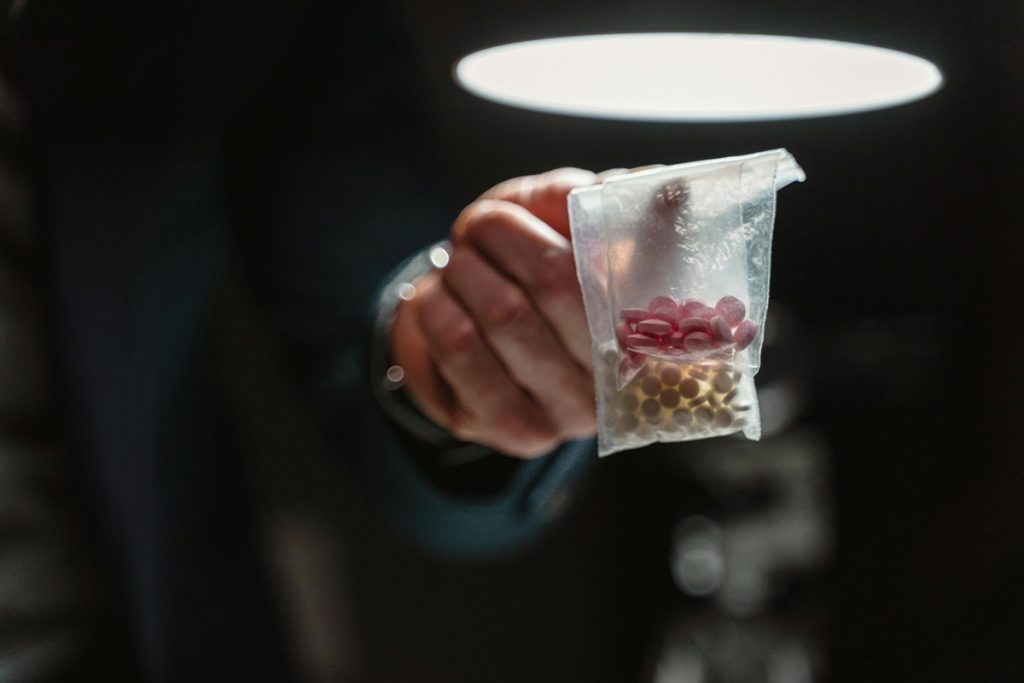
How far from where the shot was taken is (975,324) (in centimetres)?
61

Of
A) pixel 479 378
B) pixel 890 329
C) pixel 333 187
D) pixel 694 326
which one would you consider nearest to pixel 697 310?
pixel 694 326

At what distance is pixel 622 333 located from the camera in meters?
0.26

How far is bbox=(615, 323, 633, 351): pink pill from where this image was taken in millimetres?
262

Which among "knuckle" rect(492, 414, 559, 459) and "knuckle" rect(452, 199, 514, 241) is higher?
"knuckle" rect(452, 199, 514, 241)

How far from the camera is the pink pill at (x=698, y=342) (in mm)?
255

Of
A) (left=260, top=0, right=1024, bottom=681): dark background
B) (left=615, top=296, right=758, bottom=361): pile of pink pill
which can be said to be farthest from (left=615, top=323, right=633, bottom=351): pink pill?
(left=260, top=0, right=1024, bottom=681): dark background

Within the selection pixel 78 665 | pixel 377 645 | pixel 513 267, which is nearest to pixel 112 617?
pixel 78 665

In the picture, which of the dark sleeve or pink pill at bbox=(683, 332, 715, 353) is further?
the dark sleeve

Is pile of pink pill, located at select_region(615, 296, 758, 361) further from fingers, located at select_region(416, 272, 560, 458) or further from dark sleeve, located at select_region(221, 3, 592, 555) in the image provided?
dark sleeve, located at select_region(221, 3, 592, 555)

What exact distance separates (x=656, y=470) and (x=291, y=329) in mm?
402

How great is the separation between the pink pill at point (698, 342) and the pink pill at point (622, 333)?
0.02m

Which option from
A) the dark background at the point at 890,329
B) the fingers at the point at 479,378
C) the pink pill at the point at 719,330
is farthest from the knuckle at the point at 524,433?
the dark background at the point at 890,329

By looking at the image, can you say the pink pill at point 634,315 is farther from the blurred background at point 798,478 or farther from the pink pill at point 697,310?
the blurred background at point 798,478

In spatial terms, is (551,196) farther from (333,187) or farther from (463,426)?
(333,187)
